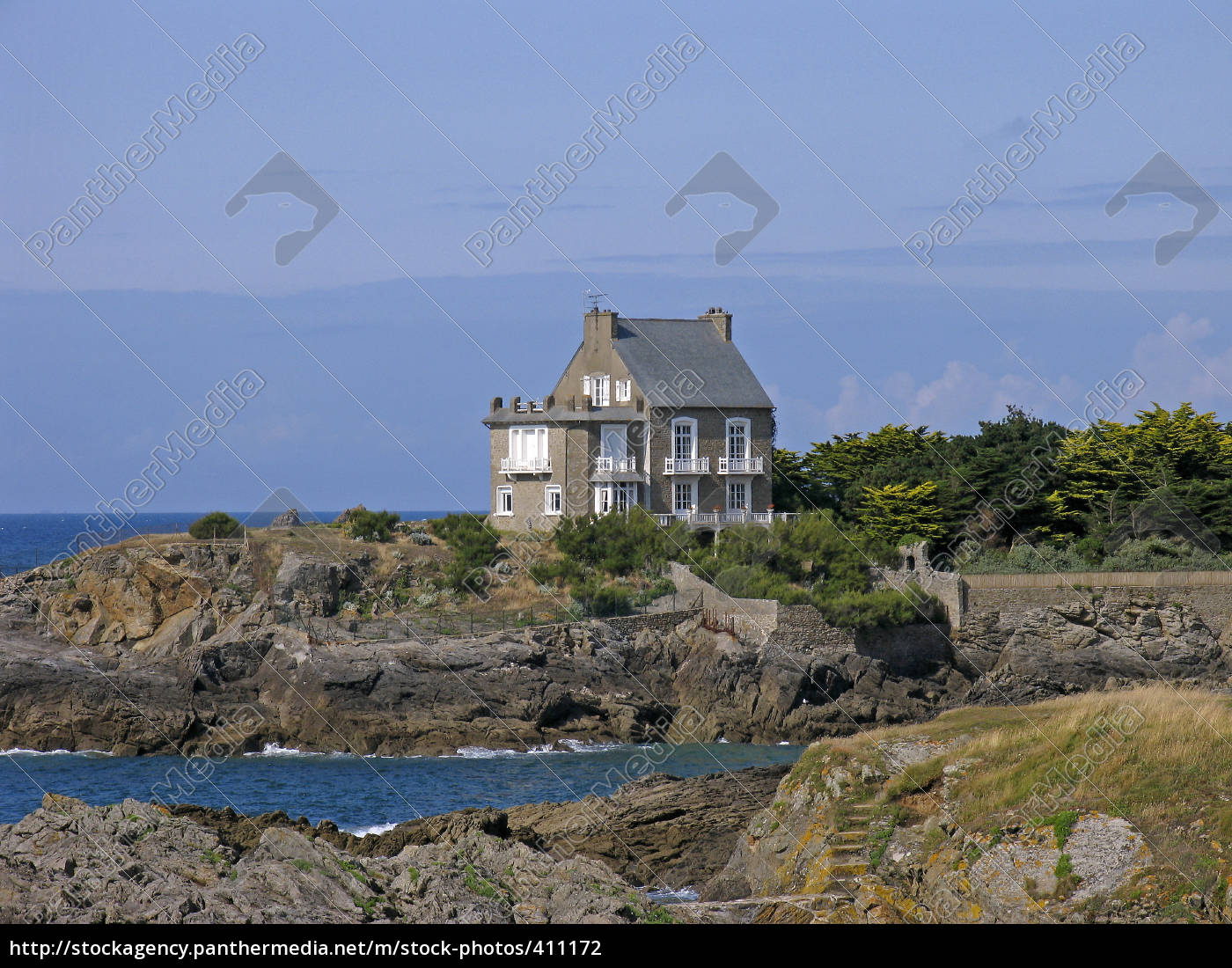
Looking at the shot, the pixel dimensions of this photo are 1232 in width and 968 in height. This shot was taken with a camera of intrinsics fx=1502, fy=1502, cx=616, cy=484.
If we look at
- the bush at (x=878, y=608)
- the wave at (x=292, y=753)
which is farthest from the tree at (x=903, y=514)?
the wave at (x=292, y=753)

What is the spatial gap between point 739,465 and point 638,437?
3533mm

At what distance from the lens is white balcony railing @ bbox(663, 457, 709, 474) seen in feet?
159

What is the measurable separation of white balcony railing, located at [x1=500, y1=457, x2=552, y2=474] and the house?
4cm

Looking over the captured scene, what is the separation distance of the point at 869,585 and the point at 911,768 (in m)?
24.4

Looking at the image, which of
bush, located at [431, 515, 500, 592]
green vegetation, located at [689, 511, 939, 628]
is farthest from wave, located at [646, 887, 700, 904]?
bush, located at [431, 515, 500, 592]

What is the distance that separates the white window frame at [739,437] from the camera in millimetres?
49219

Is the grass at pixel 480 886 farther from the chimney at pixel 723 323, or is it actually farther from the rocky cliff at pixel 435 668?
the chimney at pixel 723 323

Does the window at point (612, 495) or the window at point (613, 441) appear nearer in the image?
the window at point (612, 495)

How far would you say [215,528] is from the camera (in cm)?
4494

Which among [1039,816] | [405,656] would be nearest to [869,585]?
[405,656]

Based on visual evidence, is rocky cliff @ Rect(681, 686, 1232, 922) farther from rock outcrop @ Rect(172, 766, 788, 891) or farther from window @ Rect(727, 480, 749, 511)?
window @ Rect(727, 480, 749, 511)

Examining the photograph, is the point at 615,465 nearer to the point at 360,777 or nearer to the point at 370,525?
the point at 370,525

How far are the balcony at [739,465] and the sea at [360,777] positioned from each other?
14.4m
